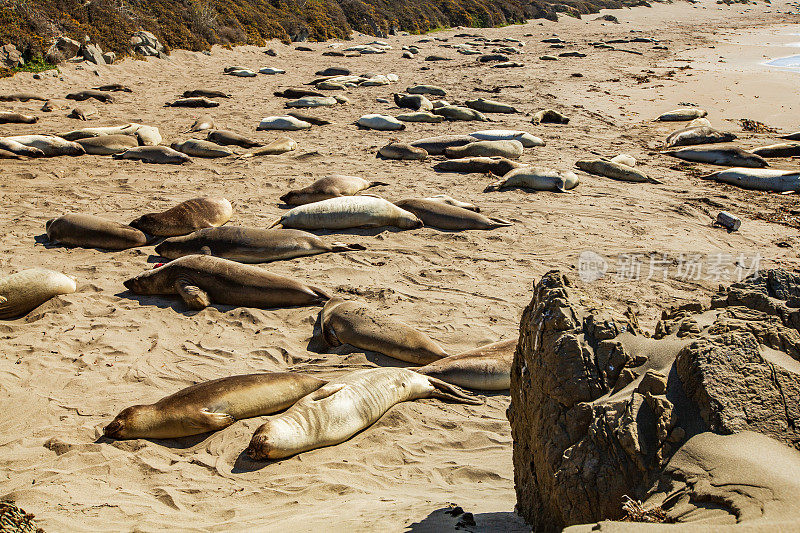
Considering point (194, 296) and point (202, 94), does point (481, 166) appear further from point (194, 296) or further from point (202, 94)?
point (202, 94)

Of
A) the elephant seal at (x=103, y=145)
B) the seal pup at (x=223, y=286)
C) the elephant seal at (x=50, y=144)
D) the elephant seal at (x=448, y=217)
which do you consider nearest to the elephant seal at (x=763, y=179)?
the elephant seal at (x=448, y=217)

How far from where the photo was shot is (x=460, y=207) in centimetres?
803

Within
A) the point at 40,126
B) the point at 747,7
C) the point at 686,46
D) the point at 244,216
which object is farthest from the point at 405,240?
the point at 747,7

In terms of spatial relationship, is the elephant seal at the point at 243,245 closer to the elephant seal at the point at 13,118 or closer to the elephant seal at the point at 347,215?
the elephant seal at the point at 347,215

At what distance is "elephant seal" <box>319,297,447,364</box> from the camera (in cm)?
487

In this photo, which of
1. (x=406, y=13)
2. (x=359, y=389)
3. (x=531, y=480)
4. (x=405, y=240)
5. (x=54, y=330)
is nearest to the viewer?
(x=531, y=480)

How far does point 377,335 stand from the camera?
195 inches

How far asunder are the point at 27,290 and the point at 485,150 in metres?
7.40

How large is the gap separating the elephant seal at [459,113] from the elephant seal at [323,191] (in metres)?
5.97

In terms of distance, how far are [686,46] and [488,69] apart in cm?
1527

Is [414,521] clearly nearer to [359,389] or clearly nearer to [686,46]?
[359,389]

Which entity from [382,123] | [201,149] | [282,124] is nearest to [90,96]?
[282,124]

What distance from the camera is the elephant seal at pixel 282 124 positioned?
1247 centimetres

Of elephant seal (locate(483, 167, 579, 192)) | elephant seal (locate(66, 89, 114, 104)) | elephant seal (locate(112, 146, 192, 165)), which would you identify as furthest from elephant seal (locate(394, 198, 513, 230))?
elephant seal (locate(66, 89, 114, 104))
